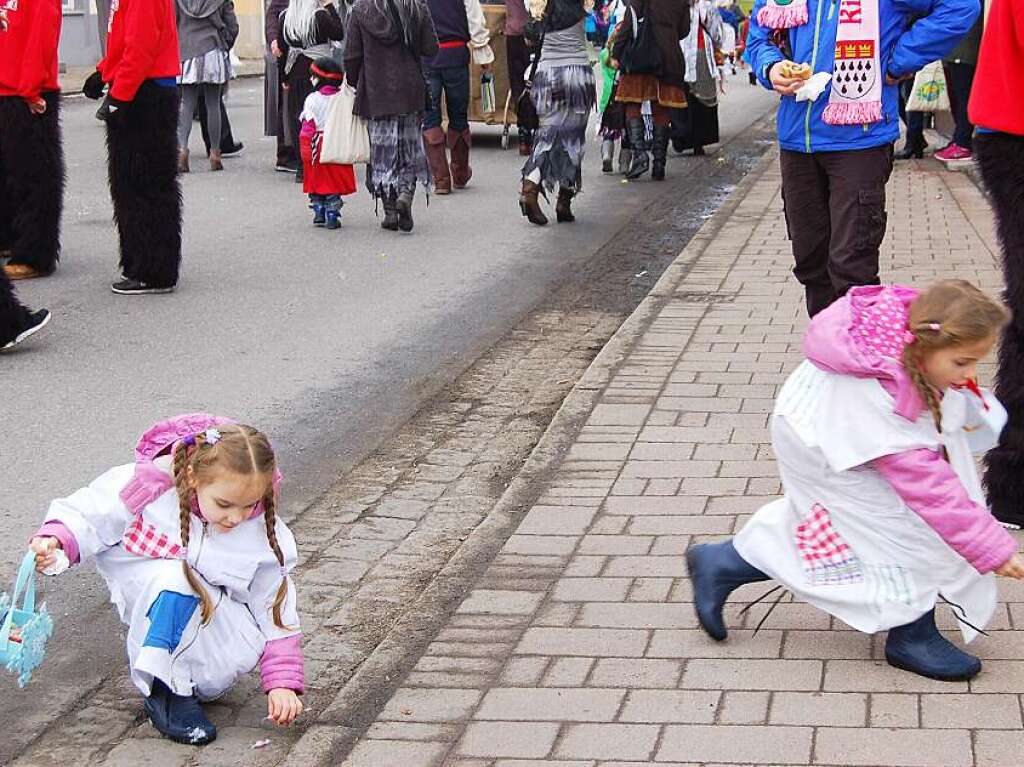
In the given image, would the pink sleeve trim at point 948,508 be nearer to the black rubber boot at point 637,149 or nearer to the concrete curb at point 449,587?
the concrete curb at point 449,587

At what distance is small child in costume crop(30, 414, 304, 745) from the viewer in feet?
12.2

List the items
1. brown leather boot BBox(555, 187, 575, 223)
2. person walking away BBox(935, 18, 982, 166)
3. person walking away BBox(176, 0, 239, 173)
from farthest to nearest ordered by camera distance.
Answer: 1. person walking away BBox(176, 0, 239, 173)
2. person walking away BBox(935, 18, 982, 166)
3. brown leather boot BBox(555, 187, 575, 223)

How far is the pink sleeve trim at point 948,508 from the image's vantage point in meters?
3.74

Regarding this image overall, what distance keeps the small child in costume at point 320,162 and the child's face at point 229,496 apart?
8.00m

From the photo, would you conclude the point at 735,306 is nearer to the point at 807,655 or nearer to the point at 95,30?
the point at 807,655

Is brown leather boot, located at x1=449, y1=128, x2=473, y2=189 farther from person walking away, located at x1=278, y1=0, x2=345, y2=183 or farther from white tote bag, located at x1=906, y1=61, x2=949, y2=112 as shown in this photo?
white tote bag, located at x1=906, y1=61, x2=949, y2=112

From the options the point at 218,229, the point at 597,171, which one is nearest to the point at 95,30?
the point at 597,171

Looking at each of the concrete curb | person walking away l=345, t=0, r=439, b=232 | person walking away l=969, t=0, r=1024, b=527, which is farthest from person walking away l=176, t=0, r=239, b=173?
person walking away l=969, t=0, r=1024, b=527

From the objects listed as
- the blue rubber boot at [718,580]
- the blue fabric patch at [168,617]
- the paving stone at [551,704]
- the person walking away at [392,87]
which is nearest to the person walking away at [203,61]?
the person walking away at [392,87]

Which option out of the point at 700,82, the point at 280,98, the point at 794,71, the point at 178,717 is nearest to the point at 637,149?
the point at 700,82

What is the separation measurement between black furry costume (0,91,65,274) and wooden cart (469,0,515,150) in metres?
6.87

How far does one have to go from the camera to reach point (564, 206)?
39.2 ft

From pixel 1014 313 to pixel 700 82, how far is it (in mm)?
A: 11040

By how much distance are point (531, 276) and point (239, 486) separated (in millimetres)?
6395
